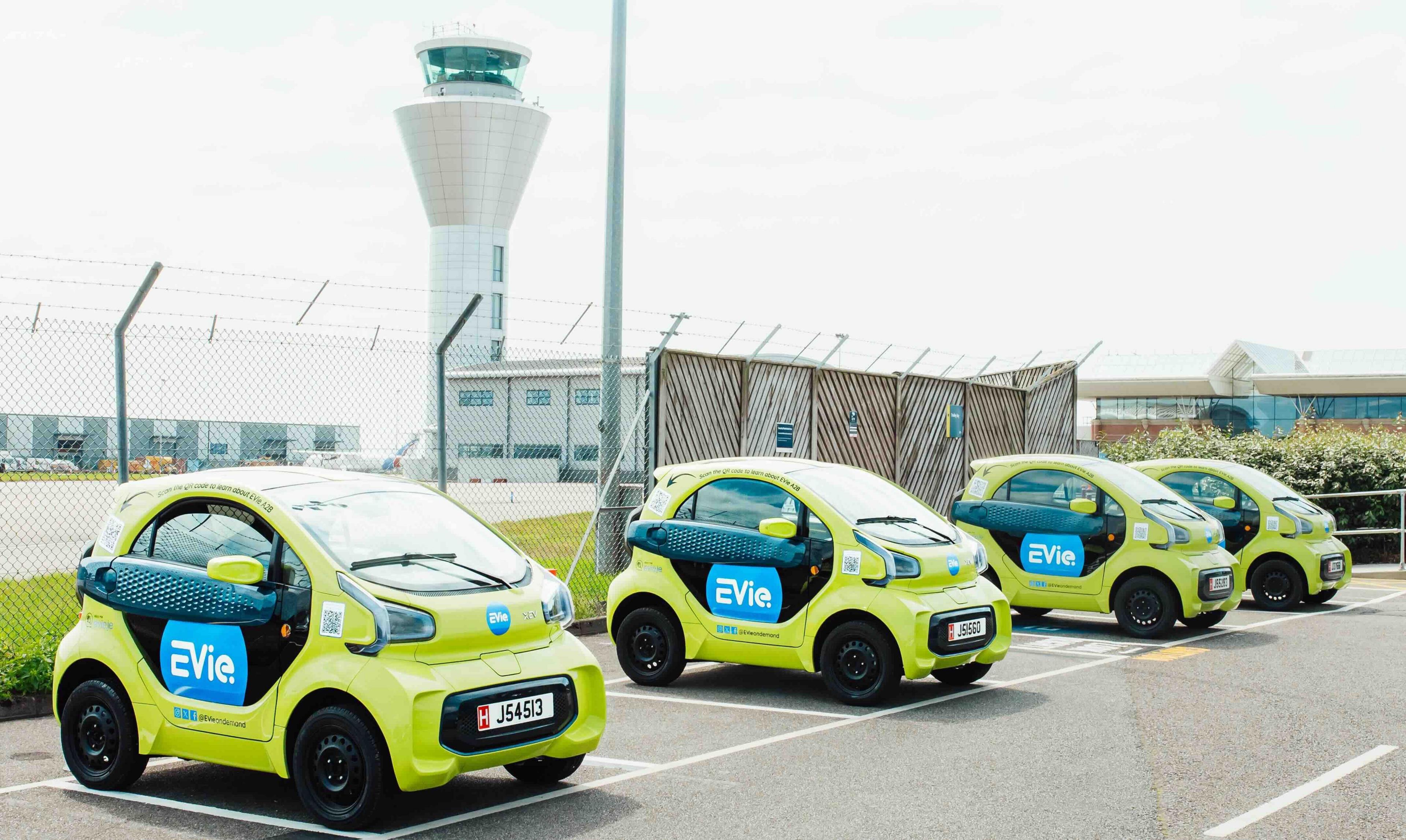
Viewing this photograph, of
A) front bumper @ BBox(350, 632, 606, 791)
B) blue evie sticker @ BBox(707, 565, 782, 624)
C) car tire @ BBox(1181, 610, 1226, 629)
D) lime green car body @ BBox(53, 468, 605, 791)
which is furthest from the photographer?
car tire @ BBox(1181, 610, 1226, 629)

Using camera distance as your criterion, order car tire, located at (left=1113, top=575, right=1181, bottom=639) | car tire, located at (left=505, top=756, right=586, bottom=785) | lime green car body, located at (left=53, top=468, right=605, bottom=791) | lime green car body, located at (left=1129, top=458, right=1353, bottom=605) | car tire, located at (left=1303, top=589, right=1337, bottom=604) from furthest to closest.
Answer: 1. car tire, located at (left=1303, top=589, right=1337, bottom=604)
2. lime green car body, located at (left=1129, top=458, right=1353, bottom=605)
3. car tire, located at (left=1113, top=575, right=1181, bottom=639)
4. car tire, located at (left=505, top=756, right=586, bottom=785)
5. lime green car body, located at (left=53, top=468, right=605, bottom=791)

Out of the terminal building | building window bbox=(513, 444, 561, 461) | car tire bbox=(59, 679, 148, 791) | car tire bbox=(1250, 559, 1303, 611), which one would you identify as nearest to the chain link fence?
building window bbox=(513, 444, 561, 461)

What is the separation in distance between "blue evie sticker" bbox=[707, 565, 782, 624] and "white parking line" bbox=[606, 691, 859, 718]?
Answer: 0.61 m

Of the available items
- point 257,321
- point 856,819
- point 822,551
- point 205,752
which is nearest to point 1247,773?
point 856,819

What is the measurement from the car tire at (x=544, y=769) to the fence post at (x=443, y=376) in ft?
15.1

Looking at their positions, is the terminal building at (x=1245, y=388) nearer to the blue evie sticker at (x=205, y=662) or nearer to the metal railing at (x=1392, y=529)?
the metal railing at (x=1392, y=529)

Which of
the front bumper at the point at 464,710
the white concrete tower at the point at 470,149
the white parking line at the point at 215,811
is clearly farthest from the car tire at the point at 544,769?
the white concrete tower at the point at 470,149

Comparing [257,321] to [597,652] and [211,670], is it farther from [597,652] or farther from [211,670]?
[211,670]

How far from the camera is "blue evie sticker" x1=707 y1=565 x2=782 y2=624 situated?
8.84 meters

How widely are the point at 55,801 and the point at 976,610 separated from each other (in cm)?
555

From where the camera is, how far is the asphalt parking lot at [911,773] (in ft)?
18.7

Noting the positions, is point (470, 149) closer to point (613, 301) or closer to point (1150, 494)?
point (613, 301)

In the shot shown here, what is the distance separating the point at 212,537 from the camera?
6.17m

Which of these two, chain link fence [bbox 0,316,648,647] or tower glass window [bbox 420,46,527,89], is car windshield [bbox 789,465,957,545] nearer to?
chain link fence [bbox 0,316,648,647]
